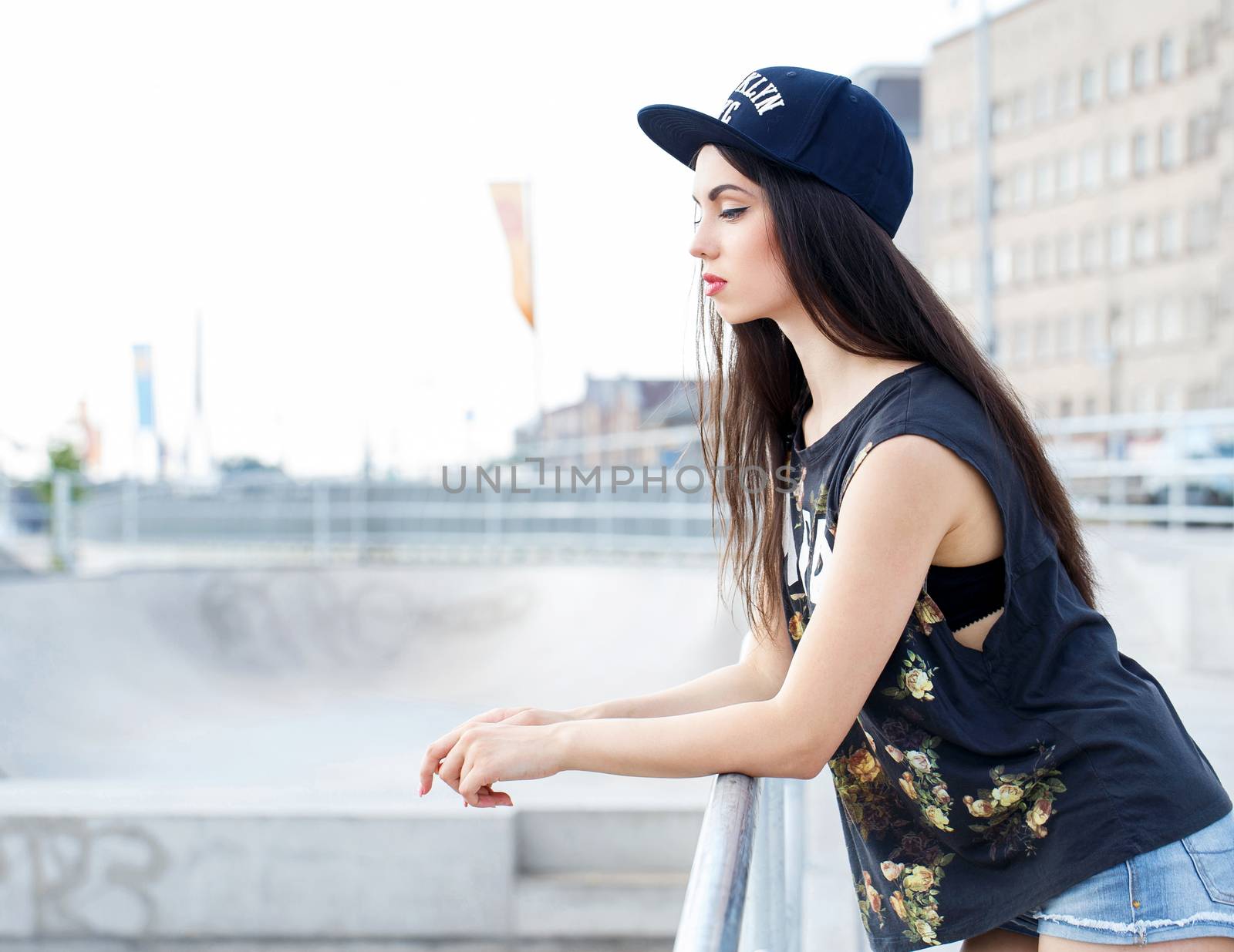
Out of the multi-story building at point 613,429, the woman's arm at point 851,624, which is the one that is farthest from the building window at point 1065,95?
the woman's arm at point 851,624

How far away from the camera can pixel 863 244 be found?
1223 mm

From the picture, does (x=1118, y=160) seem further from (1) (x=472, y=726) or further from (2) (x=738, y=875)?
(2) (x=738, y=875)

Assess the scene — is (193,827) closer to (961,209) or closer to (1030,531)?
(1030,531)

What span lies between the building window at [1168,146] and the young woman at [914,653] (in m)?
42.7

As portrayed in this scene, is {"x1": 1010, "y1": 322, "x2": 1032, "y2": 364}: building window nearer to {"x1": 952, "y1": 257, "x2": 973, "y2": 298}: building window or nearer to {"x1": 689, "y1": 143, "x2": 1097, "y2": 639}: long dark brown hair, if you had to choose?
{"x1": 952, "y1": 257, "x2": 973, "y2": 298}: building window

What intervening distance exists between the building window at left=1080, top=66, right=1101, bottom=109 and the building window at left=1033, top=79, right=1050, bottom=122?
1479 millimetres

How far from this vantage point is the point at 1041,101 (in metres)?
43.1

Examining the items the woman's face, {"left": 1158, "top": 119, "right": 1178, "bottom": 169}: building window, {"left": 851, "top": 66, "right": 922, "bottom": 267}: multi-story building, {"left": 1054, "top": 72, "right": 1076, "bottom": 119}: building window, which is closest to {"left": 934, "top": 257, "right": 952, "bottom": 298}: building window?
{"left": 851, "top": 66, "right": 922, "bottom": 267}: multi-story building

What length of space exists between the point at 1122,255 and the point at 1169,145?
4.06 m

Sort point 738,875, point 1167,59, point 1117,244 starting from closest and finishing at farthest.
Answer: point 738,875 < point 1167,59 < point 1117,244

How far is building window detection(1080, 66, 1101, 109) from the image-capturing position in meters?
41.0

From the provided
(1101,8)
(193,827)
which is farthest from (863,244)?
(1101,8)

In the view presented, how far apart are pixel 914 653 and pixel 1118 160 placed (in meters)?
44.9

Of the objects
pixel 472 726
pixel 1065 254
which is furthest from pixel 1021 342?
pixel 472 726
